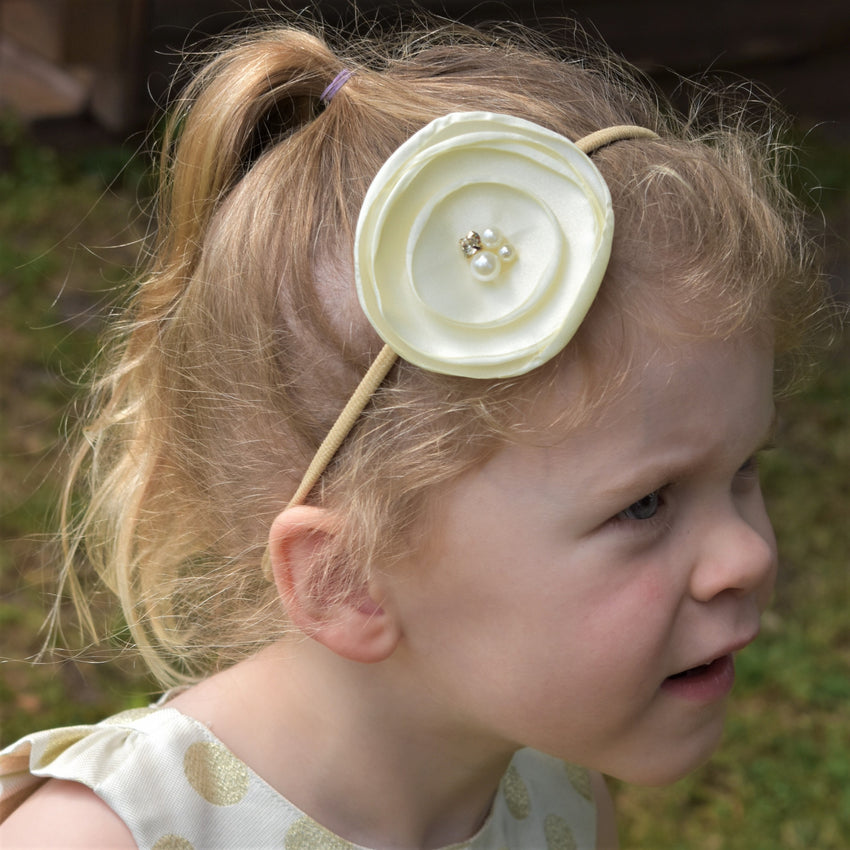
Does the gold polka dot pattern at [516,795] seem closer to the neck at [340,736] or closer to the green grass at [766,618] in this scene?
the neck at [340,736]

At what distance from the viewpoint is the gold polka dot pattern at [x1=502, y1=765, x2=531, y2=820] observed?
184 cm

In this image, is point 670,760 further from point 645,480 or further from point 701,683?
point 645,480

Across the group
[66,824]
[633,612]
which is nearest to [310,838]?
[66,824]

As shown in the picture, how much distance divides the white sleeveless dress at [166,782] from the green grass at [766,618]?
0.64 m

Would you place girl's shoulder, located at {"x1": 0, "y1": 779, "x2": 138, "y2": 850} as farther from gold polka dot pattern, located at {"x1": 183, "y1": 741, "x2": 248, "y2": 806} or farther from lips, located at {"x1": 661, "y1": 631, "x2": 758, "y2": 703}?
lips, located at {"x1": 661, "y1": 631, "x2": 758, "y2": 703}

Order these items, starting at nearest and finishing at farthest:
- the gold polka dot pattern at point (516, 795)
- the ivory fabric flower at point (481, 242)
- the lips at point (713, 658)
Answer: the ivory fabric flower at point (481, 242) → the lips at point (713, 658) → the gold polka dot pattern at point (516, 795)

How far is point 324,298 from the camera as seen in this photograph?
1402mm

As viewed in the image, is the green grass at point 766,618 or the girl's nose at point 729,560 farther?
the green grass at point 766,618


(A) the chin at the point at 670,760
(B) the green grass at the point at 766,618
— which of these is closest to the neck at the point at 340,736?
(A) the chin at the point at 670,760

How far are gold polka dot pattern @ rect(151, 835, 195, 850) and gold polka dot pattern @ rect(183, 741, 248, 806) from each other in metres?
0.06

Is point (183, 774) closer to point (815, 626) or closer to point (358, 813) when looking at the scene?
point (358, 813)

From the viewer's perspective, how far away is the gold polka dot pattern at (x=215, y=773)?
1525mm

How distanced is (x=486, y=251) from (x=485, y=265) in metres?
0.02

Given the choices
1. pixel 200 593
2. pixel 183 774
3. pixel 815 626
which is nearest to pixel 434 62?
pixel 200 593
